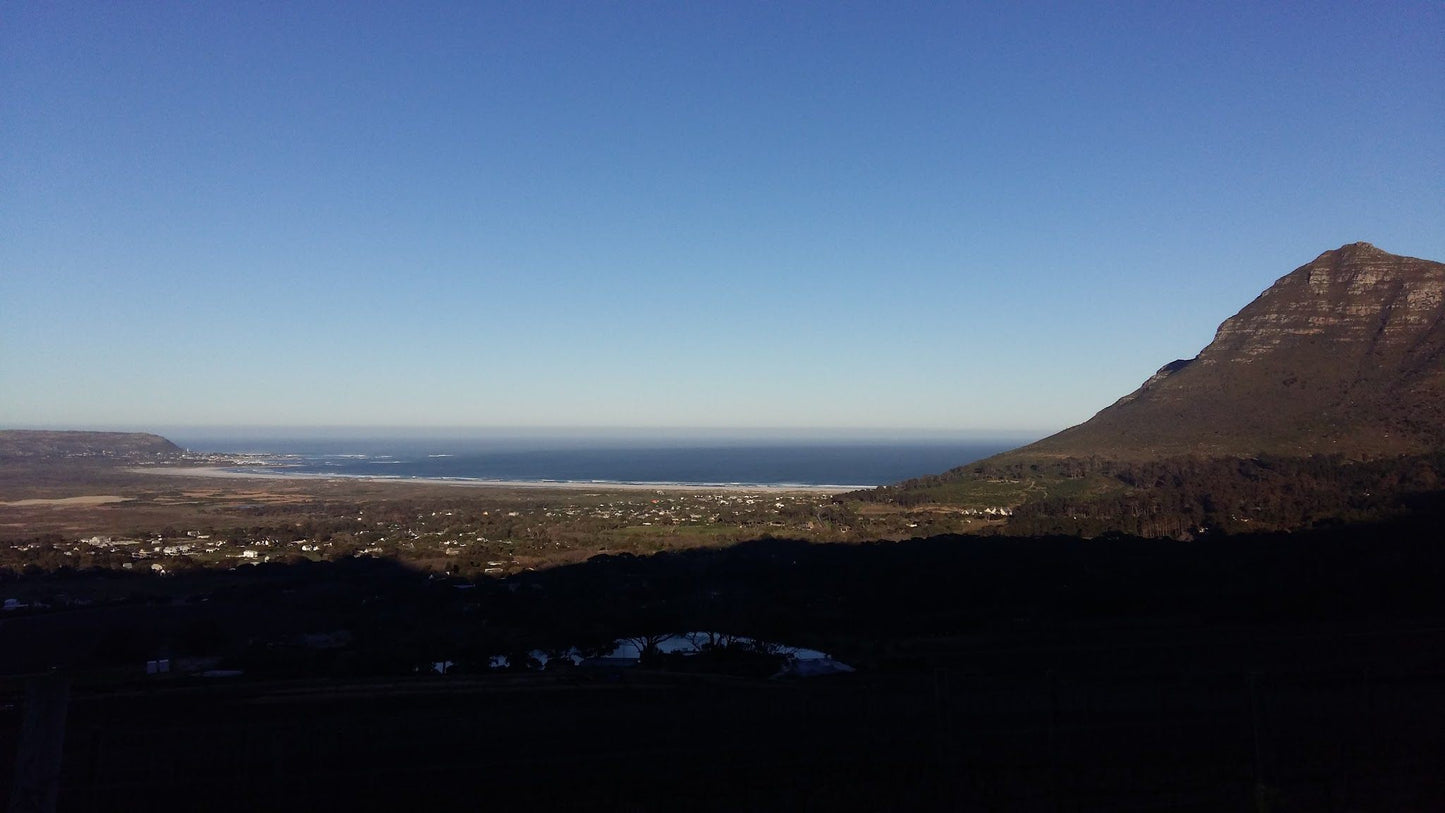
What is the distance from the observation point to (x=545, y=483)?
90.2 metres

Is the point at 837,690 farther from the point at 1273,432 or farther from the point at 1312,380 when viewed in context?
the point at 1312,380

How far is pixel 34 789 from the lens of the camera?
4449mm

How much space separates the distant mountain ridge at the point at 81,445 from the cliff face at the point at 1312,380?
8917 cm

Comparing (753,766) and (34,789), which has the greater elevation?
(34,789)

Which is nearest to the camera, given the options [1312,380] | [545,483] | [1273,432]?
[1273,432]

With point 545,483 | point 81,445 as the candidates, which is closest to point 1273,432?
point 545,483

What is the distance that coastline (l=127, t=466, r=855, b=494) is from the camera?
8031cm

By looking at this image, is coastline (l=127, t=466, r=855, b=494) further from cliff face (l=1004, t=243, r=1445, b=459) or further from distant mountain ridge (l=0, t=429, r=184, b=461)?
cliff face (l=1004, t=243, r=1445, b=459)

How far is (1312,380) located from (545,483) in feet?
219

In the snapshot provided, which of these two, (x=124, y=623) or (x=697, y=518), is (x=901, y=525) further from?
(x=124, y=623)

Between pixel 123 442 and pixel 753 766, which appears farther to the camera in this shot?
pixel 123 442

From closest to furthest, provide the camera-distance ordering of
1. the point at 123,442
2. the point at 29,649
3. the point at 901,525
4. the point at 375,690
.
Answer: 1. the point at 375,690
2. the point at 29,649
3. the point at 901,525
4. the point at 123,442

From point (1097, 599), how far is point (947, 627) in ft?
14.7

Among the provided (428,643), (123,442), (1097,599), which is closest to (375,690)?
(428,643)
